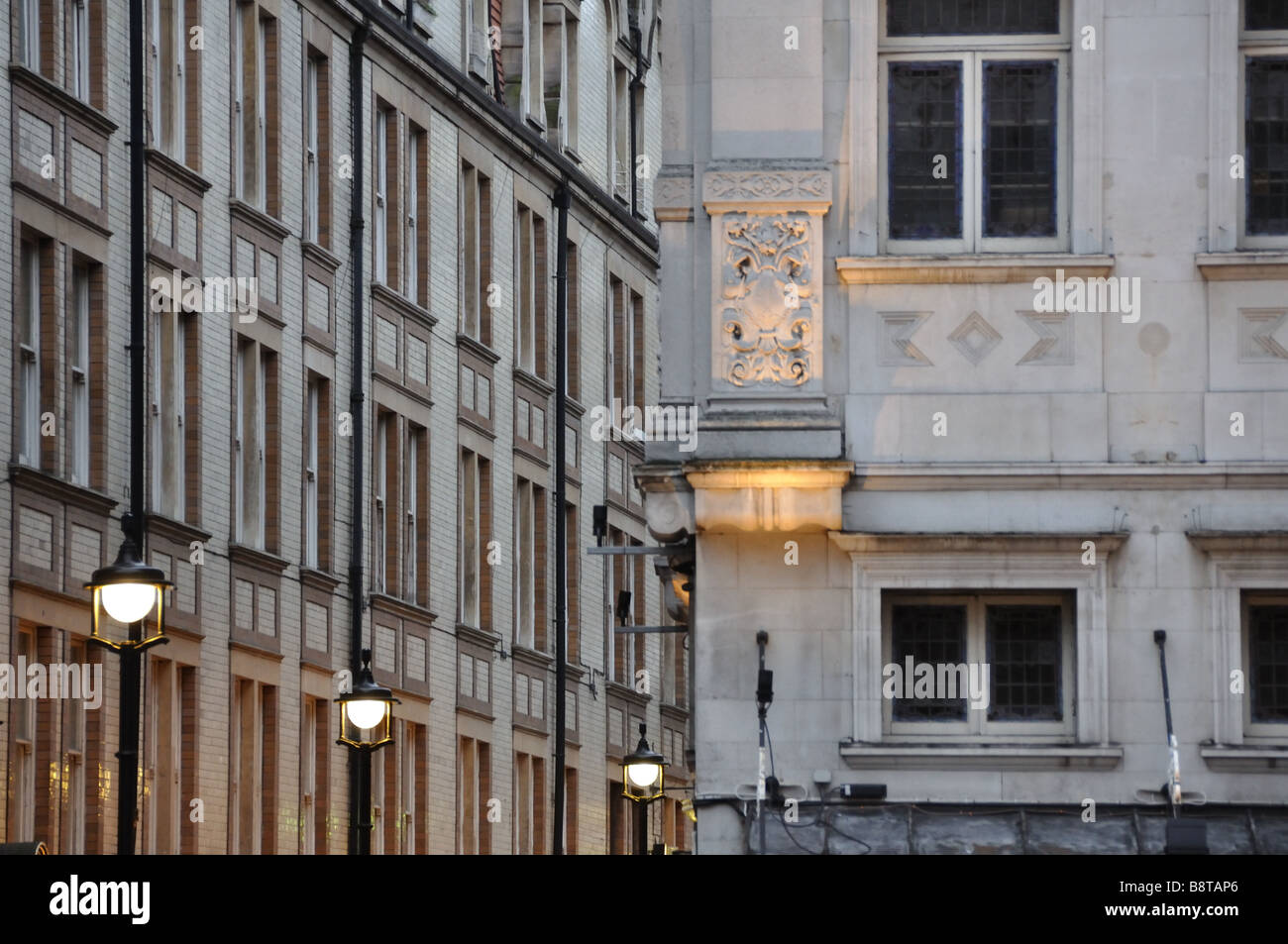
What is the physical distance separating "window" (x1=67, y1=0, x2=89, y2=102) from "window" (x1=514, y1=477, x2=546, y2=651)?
18503 mm

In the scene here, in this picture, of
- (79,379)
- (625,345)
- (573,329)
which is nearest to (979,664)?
(79,379)

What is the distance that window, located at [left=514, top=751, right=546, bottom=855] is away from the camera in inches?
2037

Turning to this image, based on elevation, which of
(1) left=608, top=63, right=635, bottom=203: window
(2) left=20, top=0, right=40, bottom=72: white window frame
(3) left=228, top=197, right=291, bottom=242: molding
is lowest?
(3) left=228, top=197, right=291, bottom=242: molding

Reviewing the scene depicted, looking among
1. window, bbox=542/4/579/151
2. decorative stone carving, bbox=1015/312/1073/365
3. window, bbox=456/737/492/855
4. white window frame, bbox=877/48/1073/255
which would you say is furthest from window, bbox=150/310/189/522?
window, bbox=542/4/579/151

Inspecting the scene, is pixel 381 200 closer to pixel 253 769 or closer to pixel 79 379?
pixel 253 769

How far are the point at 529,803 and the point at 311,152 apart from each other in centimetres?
1441

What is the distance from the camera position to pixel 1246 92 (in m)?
21.2

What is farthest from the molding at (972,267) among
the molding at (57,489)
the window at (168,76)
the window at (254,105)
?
the window at (254,105)

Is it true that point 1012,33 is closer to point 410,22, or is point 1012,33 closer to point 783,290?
point 783,290

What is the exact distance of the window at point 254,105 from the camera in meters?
40.4

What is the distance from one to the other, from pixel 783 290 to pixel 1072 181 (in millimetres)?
2249

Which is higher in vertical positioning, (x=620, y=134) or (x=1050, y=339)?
(x=620, y=134)

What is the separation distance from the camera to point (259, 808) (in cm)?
3953

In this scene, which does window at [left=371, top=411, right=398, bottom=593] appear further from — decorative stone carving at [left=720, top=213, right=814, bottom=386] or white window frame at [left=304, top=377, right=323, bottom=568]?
decorative stone carving at [left=720, top=213, right=814, bottom=386]
